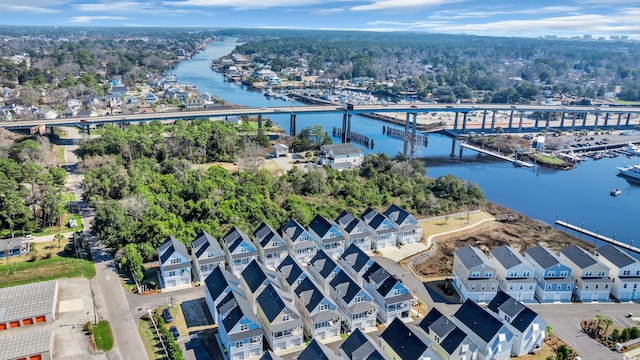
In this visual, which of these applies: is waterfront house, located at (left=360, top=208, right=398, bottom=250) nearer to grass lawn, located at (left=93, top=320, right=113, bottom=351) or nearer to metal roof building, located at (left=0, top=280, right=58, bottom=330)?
grass lawn, located at (left=93, top=320, right=113, bottom=351)

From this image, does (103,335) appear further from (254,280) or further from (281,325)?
(281,325)

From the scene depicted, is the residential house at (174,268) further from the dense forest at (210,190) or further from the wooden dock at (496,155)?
the wooden dock at (496,155)

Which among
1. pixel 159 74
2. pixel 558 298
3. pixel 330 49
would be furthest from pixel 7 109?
pixel 330 49

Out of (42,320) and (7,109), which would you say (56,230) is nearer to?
(42,320)

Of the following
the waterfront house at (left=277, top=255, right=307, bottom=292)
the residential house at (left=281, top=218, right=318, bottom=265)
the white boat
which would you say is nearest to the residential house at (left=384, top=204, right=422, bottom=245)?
the residential house at (left=281, top=218, right=318, bottom=265)

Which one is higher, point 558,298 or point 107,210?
point 107,210

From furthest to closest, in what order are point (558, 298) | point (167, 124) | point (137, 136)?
point (167, 124)
point (137, 136)
point (558, 298)
